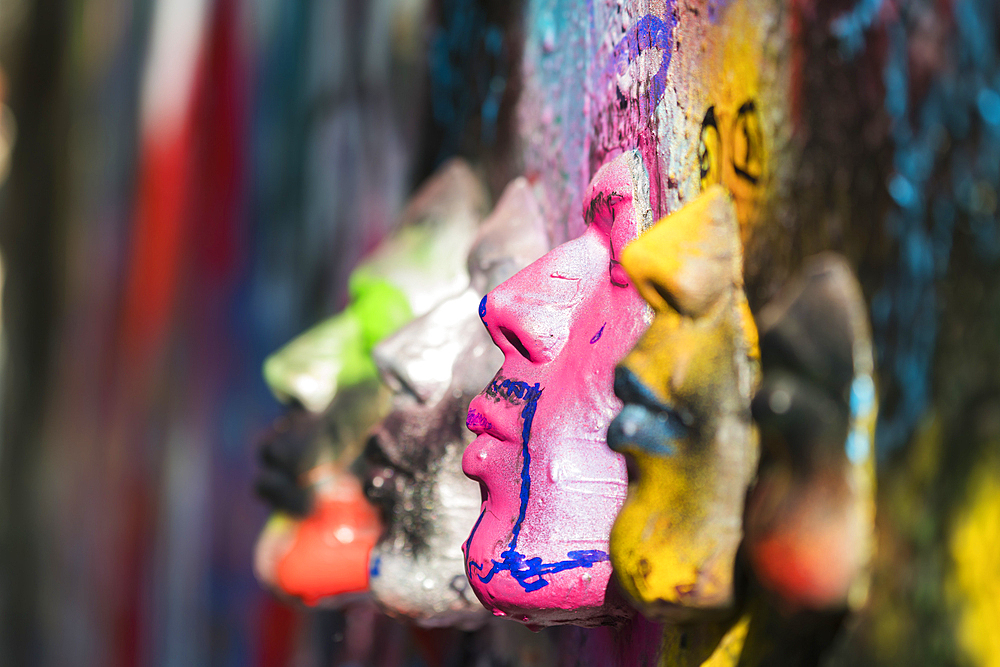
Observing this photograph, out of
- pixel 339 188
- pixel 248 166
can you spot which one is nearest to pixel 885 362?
pixel 339 188

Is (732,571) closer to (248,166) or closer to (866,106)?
(866,106)

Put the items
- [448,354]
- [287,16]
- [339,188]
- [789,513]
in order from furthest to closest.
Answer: [287,16], [339,188], [448,354], [789,513]

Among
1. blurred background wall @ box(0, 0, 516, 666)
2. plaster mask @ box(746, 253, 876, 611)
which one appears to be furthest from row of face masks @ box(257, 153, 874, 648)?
blurred background wall @ box(0, 0, 516, 666)

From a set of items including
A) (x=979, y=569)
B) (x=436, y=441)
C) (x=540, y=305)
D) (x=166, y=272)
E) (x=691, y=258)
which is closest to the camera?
(x=979, y=569)

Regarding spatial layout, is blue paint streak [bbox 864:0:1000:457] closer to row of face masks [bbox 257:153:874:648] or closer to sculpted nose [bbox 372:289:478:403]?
row of face masks [bbox 257:153:874:648]

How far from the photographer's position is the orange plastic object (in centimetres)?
81

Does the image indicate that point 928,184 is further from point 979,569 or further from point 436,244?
point 436,244

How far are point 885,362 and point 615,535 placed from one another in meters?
0.15

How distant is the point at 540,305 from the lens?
1.77ft

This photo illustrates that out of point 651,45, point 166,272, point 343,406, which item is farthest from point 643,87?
point 166,272

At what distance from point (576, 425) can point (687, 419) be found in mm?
108

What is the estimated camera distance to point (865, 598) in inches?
13.6

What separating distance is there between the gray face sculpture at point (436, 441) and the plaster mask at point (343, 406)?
0.33ft

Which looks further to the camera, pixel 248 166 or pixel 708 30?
pixel 248 166
